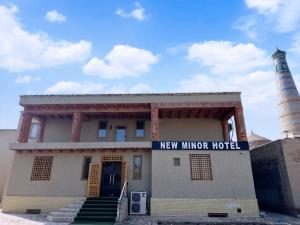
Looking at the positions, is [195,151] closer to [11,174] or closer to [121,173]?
[121,173]

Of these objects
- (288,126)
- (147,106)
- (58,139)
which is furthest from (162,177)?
(288,126)

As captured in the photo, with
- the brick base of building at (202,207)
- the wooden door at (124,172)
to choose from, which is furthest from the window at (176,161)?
the wooden door at (124,172)

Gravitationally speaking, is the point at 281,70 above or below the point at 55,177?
above

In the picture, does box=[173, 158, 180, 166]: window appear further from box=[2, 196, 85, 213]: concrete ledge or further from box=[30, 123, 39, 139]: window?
box=[30, 123, 39, 139]: window

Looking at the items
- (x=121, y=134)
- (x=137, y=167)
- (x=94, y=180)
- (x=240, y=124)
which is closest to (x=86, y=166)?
(x=94, y=180)

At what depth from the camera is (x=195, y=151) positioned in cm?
1365

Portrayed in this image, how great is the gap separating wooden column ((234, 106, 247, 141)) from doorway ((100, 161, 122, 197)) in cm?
787

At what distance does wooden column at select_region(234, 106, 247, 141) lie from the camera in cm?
1402

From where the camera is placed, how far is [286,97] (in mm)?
39656

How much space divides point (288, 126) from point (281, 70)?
10.8m

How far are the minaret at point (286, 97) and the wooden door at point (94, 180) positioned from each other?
115ft

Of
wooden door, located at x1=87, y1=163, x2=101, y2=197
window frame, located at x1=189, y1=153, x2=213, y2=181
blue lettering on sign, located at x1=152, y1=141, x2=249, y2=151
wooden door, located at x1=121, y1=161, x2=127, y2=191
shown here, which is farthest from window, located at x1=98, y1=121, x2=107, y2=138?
window frame, located at x1=189, y1=153, x2=213, y2=181

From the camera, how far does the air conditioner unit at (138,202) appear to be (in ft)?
41.7

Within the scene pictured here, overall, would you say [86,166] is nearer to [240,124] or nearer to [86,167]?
[86,167]
